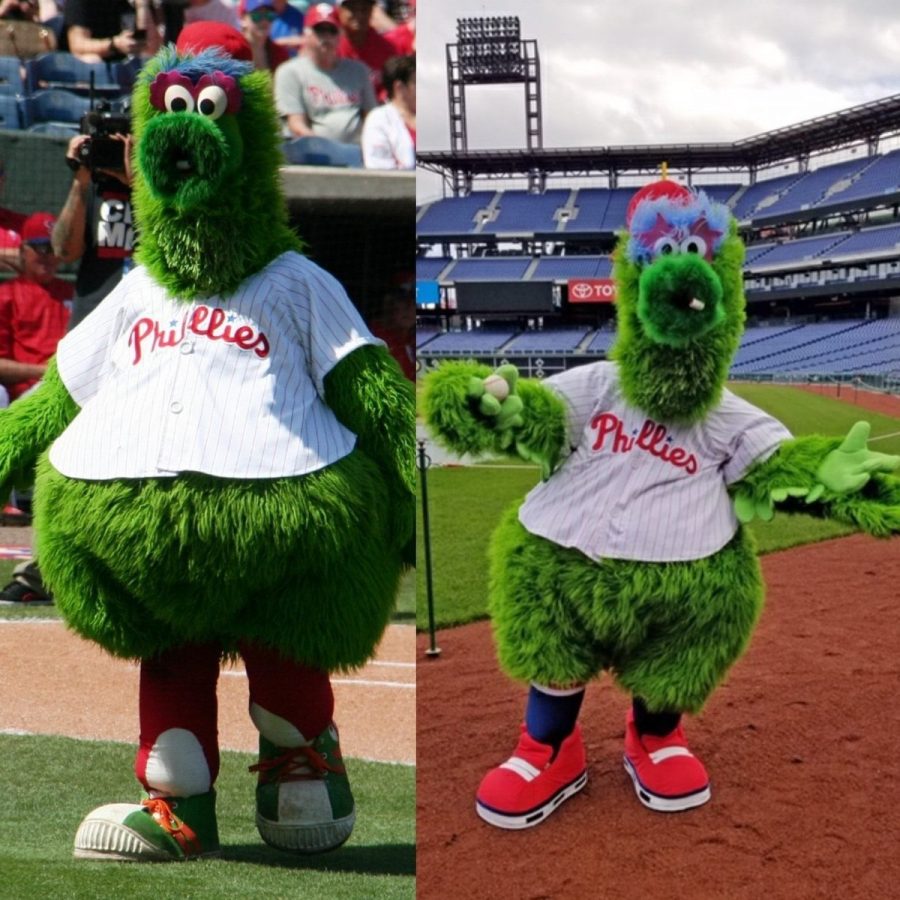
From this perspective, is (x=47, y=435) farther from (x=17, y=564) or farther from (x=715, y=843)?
(x=715, y=843)

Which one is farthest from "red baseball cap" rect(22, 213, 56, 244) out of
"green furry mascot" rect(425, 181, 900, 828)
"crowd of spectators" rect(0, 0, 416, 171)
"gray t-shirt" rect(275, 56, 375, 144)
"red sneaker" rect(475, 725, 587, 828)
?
"red sneaker" rect(475, 725, 587, 828)

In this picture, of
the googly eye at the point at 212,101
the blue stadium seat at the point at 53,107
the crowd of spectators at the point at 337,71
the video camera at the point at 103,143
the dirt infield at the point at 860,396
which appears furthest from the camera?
the blue stadium seat at the point at 53,107

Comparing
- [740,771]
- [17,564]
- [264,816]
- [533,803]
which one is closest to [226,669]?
[264,816]

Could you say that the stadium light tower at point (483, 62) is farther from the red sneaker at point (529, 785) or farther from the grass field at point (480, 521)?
the red sneaker at point (529, 785)

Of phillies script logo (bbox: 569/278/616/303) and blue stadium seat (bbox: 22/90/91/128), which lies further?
blue stadium seat (bbox: 22/90/91/128)

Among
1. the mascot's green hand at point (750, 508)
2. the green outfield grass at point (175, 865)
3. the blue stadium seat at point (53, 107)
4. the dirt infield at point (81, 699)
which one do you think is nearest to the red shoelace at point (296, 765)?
the green outfield grass at point (175, 865)

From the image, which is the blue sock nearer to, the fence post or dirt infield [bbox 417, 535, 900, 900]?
dirt infield [bbox 417, 535, 900, 900]
